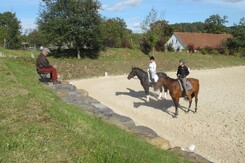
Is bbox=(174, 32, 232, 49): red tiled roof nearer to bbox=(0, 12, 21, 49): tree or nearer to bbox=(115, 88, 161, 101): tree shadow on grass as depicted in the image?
bbox=(0, 12, 21, 49): tree

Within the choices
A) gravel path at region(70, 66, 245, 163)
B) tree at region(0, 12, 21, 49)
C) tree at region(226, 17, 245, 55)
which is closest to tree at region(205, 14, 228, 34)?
tree at region(226, 17, 245, 55)

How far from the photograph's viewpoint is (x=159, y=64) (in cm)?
3497

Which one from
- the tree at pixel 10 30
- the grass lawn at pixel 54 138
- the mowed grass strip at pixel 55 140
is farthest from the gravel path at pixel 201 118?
the tree at pixel 10 30

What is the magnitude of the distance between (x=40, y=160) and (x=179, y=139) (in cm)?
624

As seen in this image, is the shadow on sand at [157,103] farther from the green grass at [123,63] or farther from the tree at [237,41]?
the tree at [237,41]

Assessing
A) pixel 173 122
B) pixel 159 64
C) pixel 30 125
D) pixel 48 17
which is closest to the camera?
pixel 30 125

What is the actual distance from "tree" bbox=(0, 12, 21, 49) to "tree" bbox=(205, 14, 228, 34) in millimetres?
41522

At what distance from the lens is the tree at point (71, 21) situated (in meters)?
30.4

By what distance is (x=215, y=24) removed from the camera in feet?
259

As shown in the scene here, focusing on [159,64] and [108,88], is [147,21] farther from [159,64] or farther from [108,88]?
[108,88]

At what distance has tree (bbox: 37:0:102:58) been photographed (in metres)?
30.4

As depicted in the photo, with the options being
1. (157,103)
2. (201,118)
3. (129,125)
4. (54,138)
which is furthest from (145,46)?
(54,138)

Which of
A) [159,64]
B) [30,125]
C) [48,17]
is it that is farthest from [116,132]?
[159,64]

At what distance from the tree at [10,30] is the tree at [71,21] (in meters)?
14.8
